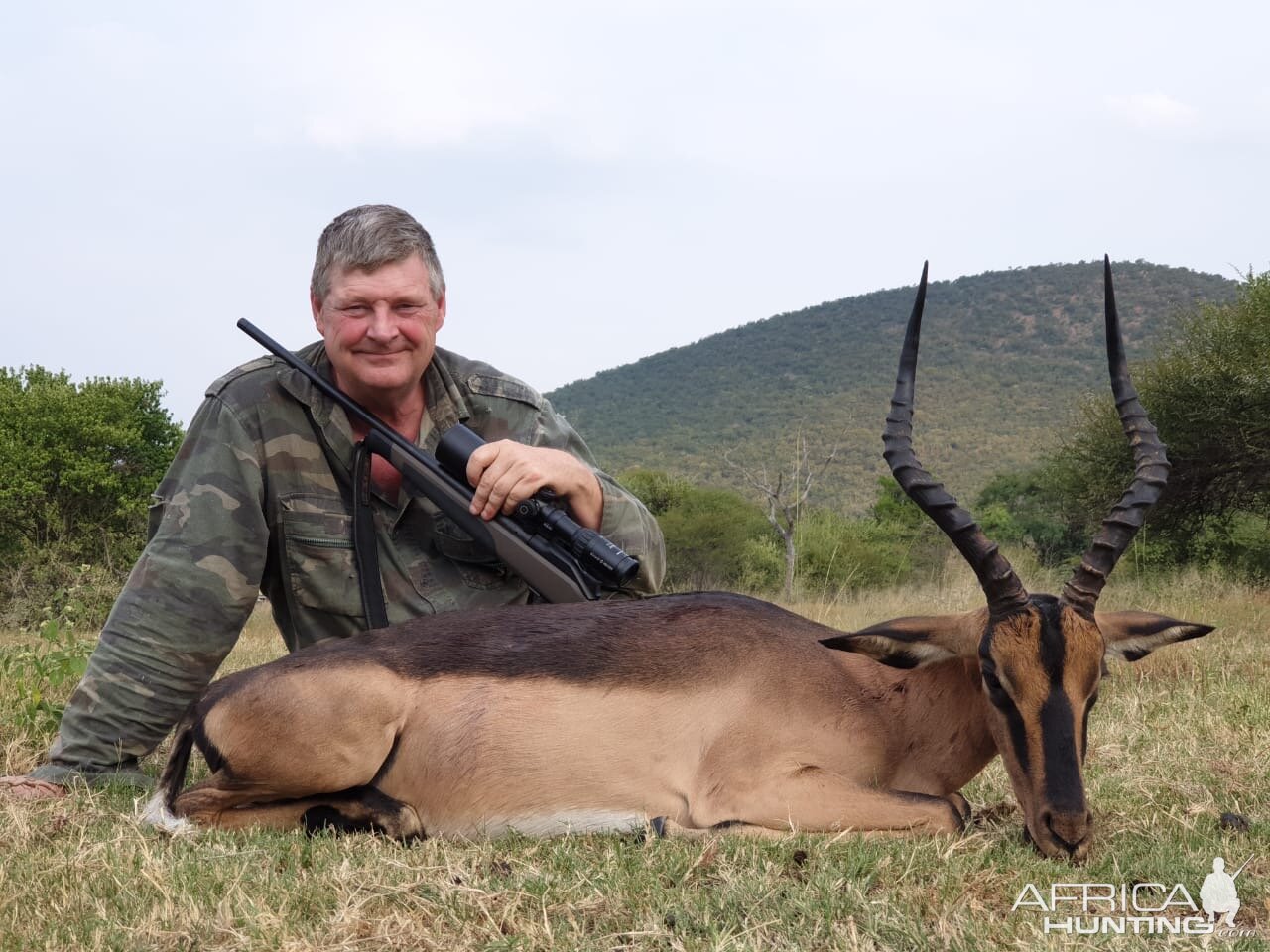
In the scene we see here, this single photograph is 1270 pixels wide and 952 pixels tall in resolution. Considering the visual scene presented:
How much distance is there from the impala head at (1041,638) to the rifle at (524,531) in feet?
4.08

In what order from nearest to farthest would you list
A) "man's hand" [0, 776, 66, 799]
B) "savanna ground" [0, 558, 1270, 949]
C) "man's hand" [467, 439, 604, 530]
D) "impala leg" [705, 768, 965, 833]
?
"savanna ground" [0, 558, 1270, 949] → "impala leg" [705, 768, 965, 833] → "man's hand" [0, 776, 66, 799] → "man's hand" [467, 439, 604, 530]

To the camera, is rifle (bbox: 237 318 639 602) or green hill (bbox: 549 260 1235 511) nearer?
rifle (bbox: 237 318 639 602)

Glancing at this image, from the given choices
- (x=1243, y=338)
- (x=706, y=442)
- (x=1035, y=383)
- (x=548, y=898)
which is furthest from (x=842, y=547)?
(x=1035, y=383)

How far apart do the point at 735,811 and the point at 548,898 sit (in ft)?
3.30

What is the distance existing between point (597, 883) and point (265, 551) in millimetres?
2600

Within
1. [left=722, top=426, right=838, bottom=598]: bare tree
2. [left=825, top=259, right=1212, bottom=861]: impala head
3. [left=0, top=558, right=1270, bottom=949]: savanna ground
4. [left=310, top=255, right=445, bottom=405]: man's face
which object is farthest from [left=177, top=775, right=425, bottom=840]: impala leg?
[left=722, top=426, right=838, bottom=598]: bare tree

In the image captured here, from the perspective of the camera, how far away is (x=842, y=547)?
24391 millimetres

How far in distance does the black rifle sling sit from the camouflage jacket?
0.30 ft

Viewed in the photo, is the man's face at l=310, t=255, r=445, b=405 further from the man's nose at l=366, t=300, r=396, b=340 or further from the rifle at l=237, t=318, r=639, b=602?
the rifle at l=237, t=318, r=639, b=602

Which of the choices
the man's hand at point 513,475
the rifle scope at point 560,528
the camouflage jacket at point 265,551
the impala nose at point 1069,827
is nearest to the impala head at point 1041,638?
the impala nose at point 1069,827

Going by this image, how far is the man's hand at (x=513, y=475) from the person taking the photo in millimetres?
5090

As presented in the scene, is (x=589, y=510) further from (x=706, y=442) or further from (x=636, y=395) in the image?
(x=636, y=395)

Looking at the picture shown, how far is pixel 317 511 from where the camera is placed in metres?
5.58

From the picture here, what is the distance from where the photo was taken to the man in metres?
5.12
